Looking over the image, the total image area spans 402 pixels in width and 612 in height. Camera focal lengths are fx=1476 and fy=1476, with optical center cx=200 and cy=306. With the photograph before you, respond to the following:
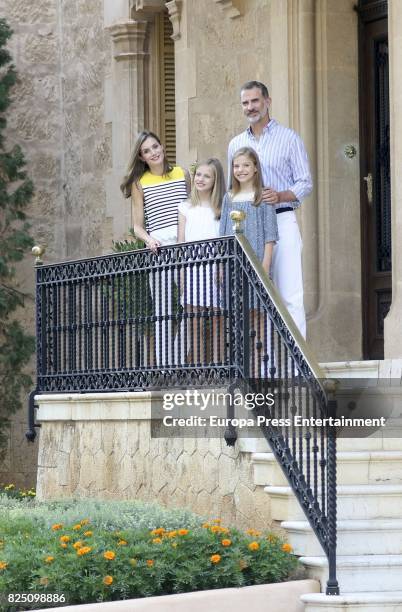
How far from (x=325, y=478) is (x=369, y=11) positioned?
4989mm

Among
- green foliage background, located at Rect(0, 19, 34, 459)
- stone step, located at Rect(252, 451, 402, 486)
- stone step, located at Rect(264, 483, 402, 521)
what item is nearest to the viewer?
stone step, located at Rect(264, 483, 402, 521)

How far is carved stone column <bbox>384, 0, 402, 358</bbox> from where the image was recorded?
10.0 metres

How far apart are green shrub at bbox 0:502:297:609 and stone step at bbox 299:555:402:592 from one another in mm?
317

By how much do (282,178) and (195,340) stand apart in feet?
4.12

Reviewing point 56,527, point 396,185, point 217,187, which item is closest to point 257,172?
point 217,187

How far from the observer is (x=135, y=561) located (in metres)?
7.76

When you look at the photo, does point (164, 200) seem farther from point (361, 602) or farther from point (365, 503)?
point (361, 602)

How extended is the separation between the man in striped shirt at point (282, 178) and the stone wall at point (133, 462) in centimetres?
108

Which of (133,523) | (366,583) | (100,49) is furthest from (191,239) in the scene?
(100,49)

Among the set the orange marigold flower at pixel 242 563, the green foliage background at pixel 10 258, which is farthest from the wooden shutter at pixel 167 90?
the orange marigold flower at pixel 242 563

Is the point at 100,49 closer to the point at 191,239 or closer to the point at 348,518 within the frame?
the point at 191,239

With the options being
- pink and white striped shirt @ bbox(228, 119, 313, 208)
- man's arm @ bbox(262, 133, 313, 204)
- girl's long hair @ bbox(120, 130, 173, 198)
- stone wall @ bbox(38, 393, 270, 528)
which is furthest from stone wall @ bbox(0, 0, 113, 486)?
man's arm @ bbox(262, 133, 313, 204)

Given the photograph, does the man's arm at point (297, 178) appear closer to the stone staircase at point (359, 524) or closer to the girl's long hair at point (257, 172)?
the girl's long hair at point (257, 172)

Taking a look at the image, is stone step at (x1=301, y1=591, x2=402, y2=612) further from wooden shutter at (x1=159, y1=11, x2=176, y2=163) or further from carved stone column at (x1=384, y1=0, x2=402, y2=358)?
wooden shutter at (x1=159, y1=11, x2=176, y2=163)
